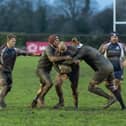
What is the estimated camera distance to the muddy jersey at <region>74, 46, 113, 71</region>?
15.0m

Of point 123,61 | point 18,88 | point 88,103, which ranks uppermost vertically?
point 123,61

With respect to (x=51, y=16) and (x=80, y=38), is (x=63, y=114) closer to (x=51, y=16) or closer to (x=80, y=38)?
(x=80, y=38)

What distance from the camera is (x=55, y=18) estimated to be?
75938 millimetres

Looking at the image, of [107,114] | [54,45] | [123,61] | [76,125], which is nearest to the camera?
[76,125]

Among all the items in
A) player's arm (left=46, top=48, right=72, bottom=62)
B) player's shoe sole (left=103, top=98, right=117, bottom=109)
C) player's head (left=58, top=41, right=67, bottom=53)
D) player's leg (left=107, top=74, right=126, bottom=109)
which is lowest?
player's shoe sole (left=103, top=98, right=117, bottom=109)

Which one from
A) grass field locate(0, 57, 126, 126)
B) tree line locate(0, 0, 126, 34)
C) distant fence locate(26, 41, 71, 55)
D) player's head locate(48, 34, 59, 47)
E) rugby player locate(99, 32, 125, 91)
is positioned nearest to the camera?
grass field locate(0, 57, 126, 126)

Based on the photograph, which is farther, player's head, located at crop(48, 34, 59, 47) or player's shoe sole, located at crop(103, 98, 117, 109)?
player's shoe sole, located at crop(103, 98, 117, 109)

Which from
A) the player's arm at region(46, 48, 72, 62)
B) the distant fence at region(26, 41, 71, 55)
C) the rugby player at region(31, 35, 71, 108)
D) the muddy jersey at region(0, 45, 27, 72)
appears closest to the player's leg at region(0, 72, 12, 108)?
the muddy jersey at region(0, 45, 27, 72)

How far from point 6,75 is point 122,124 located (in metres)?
4.07

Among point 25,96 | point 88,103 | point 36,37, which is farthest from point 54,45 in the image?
point 36,37

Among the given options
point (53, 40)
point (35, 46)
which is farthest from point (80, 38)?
point (53, 40)

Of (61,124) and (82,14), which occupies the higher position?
(61,124)

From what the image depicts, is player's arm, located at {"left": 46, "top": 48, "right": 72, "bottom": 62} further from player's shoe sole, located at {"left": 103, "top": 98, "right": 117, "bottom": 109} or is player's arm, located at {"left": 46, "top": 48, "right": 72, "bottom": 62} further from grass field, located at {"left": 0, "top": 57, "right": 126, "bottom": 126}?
player's shoe sole, located at {"left": 103, "top": 98, "right": 117, "bottom": 109}

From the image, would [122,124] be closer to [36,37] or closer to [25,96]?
[25,96]
